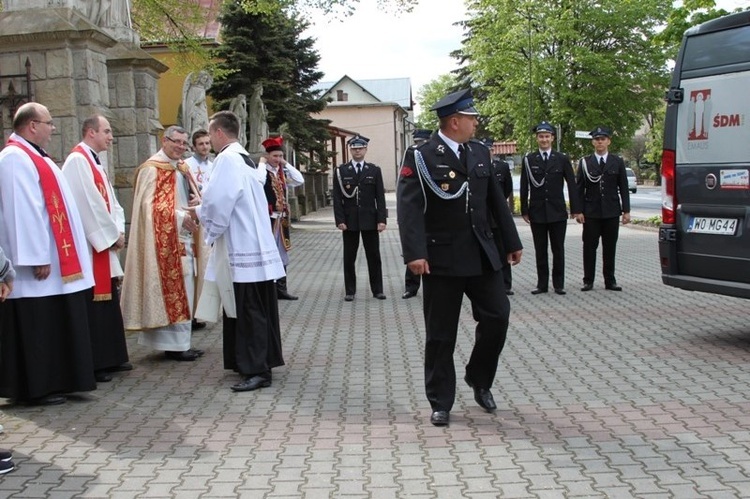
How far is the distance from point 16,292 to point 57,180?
2.70 feet

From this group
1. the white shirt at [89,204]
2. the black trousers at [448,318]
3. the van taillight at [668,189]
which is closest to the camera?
the black trousers at [448,318]

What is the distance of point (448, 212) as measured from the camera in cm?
576

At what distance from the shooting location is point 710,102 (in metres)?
8.08

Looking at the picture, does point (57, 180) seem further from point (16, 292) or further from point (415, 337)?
point (415, 337)

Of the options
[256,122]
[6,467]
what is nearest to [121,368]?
[6,467]

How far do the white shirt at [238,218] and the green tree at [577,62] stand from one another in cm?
3852

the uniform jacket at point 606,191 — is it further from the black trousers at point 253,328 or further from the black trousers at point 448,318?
the black trousers at point 448,318

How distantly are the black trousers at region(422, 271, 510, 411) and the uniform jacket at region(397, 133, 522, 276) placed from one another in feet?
0.38

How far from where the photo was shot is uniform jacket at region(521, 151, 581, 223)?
462 inches

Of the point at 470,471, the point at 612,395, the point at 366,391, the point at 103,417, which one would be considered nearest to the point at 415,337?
the point at 366,391

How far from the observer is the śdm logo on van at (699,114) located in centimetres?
812

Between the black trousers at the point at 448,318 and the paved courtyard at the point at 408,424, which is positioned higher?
the black trousers at the point at 448,318

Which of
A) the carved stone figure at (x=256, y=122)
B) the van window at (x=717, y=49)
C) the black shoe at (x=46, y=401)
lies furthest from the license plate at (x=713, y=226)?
the carved stone figure at (x=256, y=122)

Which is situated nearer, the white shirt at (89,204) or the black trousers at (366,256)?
the white shirt at (89,204)
